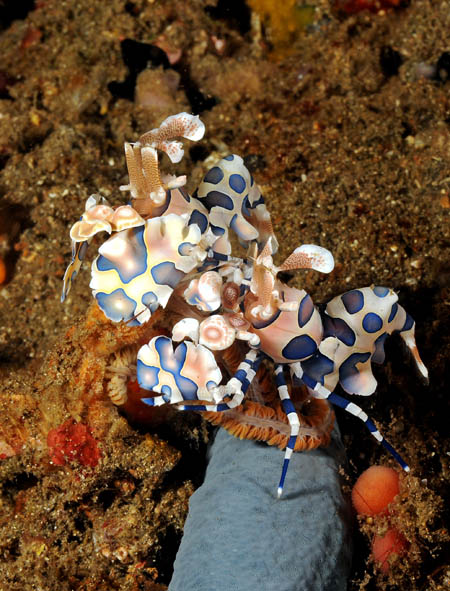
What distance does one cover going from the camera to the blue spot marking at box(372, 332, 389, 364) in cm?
272

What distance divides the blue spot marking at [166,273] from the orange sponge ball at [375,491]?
5.17 feet

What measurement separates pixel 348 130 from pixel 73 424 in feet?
10.9

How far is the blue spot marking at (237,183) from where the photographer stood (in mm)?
2648

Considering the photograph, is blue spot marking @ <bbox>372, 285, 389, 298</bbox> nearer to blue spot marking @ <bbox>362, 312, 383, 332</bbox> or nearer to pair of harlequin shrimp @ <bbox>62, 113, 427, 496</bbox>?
pair of harlequin shrimp @ <bbox>62, 113, 427, 496</bbox>

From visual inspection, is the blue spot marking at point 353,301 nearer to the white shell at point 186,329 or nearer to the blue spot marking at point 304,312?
the blue spot marking at point 304,312

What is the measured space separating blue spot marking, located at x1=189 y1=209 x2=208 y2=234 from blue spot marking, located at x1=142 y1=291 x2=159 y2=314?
1.28ft

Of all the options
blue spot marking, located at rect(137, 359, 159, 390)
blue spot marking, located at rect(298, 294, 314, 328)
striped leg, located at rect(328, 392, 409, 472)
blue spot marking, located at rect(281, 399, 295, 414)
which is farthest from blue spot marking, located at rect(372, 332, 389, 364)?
blue spot marking, located at rect(137, 359, 159, 390)

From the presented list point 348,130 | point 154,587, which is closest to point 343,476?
point 154,587

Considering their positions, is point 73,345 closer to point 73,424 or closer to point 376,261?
point 73,424

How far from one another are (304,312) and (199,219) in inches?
25.9

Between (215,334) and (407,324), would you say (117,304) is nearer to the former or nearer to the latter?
(215,334)

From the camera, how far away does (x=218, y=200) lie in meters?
2.59

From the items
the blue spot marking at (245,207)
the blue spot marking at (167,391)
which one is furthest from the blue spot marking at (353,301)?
the blue spot marking at (167,391)

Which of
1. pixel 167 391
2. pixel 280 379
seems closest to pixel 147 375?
pixel 167 391
